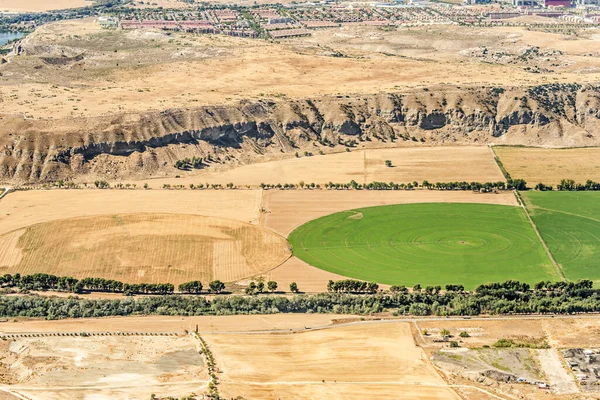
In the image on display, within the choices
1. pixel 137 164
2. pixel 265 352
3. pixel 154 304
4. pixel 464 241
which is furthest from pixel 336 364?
pixel 137 164

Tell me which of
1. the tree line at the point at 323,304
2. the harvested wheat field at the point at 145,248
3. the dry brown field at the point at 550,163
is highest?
the tree line at the point at 323,304

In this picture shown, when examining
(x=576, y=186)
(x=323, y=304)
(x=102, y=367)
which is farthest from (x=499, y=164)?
(x=102, y=367)

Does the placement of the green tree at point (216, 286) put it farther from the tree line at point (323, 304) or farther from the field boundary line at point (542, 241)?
the field boundary line at point (542, 241)

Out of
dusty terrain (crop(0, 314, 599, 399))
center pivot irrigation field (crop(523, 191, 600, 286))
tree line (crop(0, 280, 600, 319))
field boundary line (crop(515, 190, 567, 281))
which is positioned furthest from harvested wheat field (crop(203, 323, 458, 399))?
center pivot irrigation field (crop(523, 191, 600, 286))

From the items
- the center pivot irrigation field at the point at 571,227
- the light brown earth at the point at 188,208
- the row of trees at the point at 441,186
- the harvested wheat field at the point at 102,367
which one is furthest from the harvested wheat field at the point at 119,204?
the center pivot irrigation field at the point at 571,227

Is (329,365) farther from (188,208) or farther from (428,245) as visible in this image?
(188,208)

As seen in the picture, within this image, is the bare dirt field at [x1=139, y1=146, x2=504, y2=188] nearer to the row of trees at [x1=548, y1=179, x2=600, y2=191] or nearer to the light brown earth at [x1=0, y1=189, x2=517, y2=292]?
the light brown earth at [x1=0, y1=189, x2=517, y2=292]

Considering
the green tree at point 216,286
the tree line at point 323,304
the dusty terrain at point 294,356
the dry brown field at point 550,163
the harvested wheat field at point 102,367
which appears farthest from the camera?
the dry brown field at point 550,163
